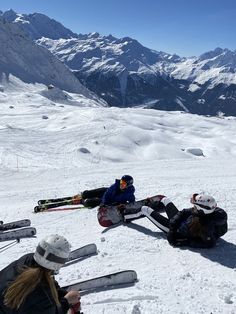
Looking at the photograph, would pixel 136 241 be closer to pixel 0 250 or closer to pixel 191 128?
pixel 0 250

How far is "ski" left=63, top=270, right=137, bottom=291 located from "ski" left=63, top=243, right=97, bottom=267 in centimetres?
139

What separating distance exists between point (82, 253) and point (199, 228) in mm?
2244

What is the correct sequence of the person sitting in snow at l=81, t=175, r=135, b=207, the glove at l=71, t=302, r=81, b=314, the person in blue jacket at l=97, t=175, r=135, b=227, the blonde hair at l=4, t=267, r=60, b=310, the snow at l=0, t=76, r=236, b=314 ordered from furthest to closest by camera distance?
1. the person sitting in snow at l=81, t=175, r=135, b=207
2. the person in blue jacket at l=97, t=175, r=135, b=227
3. the snow at l=0, t=76, r=236, b=314
4. the glove at l=71, t=302, r=81, b=314
5. the blonde hair at l=4, t=267, r=60, b=310

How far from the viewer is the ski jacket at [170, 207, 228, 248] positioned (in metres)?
8.77

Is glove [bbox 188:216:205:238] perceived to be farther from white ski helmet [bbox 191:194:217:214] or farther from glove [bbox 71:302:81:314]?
glove [bbox 71:302:81:314]

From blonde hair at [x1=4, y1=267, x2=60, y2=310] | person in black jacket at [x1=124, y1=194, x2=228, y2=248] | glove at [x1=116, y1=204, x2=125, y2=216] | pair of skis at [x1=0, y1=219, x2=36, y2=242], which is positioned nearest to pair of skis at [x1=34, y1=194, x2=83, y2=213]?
pair of skis at [x1=0, y1=219, x2=36, y2=242]

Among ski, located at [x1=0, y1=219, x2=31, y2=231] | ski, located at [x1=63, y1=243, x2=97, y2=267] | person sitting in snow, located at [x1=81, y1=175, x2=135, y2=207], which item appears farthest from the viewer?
person sitting in snow, located at [x1=81, y1=175, x2=135, y2=207]

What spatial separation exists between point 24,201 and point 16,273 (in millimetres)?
10441

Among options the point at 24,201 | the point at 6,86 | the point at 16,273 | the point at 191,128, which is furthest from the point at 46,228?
the point at 6,86

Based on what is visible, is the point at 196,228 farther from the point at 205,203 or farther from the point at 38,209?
the point at 38,209

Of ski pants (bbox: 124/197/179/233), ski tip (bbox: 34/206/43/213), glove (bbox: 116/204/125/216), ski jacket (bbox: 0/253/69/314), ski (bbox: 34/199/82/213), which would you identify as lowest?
ski tip (bbox: 34/206/43/213)

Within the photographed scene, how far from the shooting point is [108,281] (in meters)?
7.15

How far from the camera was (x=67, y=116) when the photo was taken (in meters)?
77.8

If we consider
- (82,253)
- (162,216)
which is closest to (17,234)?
(82,253)
